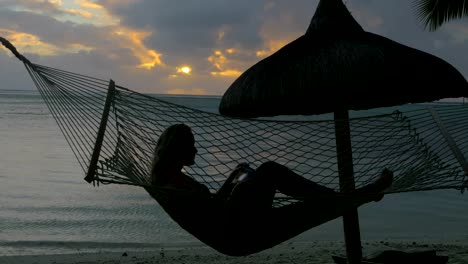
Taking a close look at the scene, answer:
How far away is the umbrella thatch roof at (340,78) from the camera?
8.98 feet

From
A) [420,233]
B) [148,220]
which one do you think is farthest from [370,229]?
[148,220]

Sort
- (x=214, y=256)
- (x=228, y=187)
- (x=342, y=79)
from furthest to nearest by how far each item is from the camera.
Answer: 1. (x=214, y=256)
2. (x=342, y=79)
3. (x=228, y=187)

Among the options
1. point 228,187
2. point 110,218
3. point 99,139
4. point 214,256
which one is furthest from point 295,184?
point 110,218

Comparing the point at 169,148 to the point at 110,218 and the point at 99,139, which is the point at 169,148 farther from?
the point at 110,218

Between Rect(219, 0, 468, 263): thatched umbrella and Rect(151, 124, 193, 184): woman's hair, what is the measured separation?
631 mm

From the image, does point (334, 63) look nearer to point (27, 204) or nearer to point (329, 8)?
point (329, 8)

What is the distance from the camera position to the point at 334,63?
9.27 feet

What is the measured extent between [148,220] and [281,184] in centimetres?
400

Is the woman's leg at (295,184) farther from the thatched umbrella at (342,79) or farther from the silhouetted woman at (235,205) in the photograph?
the thatched umbrella at (342,79)

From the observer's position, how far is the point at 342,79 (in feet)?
9.02

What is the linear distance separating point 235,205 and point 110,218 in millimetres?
4313

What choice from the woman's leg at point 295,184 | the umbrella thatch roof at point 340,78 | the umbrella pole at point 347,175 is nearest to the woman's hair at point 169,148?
the woman's leg at point 295,184

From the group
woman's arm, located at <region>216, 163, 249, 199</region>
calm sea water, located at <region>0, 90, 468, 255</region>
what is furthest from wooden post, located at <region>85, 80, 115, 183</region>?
calm sea water, located at <region>0, 90, 468, 255</region>

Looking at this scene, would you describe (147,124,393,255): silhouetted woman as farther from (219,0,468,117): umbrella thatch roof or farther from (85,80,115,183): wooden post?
(219,0,468,117): umbrella thatch roof
